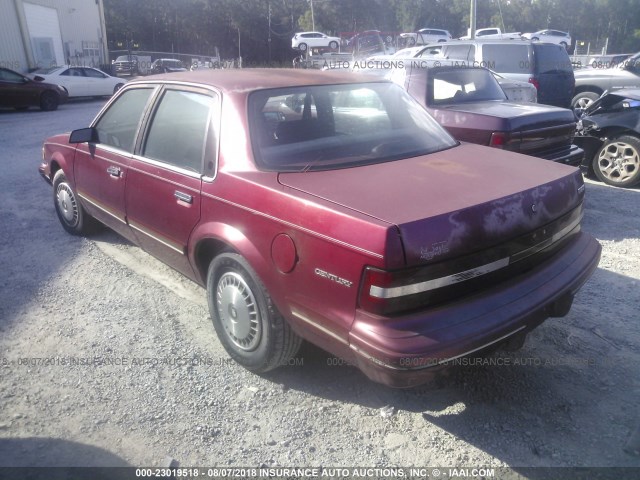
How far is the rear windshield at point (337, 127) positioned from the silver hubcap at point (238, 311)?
700 millimetres

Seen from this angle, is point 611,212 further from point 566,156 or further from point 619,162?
point 619,162

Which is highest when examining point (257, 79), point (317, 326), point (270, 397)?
point (257, 79)

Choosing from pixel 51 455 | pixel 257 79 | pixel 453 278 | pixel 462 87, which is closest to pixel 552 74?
pixel 462 87

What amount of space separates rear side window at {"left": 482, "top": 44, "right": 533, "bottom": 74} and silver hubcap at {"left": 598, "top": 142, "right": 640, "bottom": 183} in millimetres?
3643

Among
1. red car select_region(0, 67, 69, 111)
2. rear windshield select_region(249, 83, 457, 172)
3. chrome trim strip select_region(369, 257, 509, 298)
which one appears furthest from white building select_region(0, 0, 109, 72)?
chrome trim strip select_region(369, 257, 509, 298)

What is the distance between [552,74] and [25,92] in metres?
14.8

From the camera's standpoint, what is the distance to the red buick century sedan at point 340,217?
2215 mm

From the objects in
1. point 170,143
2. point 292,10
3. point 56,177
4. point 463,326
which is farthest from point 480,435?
point 292,10

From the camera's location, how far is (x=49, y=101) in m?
16.5

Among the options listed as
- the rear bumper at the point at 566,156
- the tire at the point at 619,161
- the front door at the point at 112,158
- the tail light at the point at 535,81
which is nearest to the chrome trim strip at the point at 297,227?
the front door at the point at 112,158

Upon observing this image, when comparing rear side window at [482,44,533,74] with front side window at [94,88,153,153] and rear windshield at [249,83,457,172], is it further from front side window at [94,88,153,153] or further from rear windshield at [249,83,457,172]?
front side window at [94,88,153,153]

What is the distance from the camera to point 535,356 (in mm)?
3205

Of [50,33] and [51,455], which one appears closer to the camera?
[51,455]

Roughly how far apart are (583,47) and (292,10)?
3049cm
